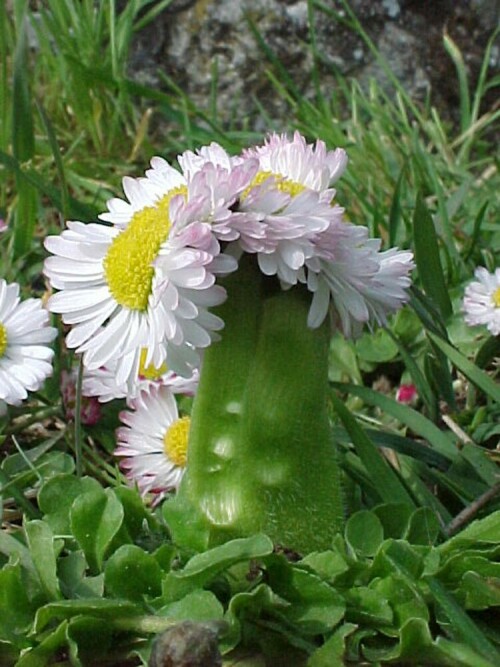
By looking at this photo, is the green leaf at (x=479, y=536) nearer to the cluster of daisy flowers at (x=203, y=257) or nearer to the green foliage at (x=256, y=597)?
the green foliage at (x=256, y=597)

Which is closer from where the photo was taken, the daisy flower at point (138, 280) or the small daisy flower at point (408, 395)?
the daisy flower at point (138, 280)

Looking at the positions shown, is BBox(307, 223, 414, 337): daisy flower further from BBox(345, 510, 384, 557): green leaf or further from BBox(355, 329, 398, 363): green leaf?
BBox(355, 329, 398, 363): green leaf

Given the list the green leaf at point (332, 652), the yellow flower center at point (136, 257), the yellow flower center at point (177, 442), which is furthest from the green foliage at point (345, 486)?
the yellow flower center at point (136, 257)

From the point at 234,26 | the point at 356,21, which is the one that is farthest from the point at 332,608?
the point at 234,26

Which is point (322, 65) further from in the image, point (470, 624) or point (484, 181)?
point (470, 624)

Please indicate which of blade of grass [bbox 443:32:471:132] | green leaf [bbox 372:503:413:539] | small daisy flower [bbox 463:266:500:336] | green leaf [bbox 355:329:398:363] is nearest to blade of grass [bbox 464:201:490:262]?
small daisy flower [bbox 463:266:500:336]
